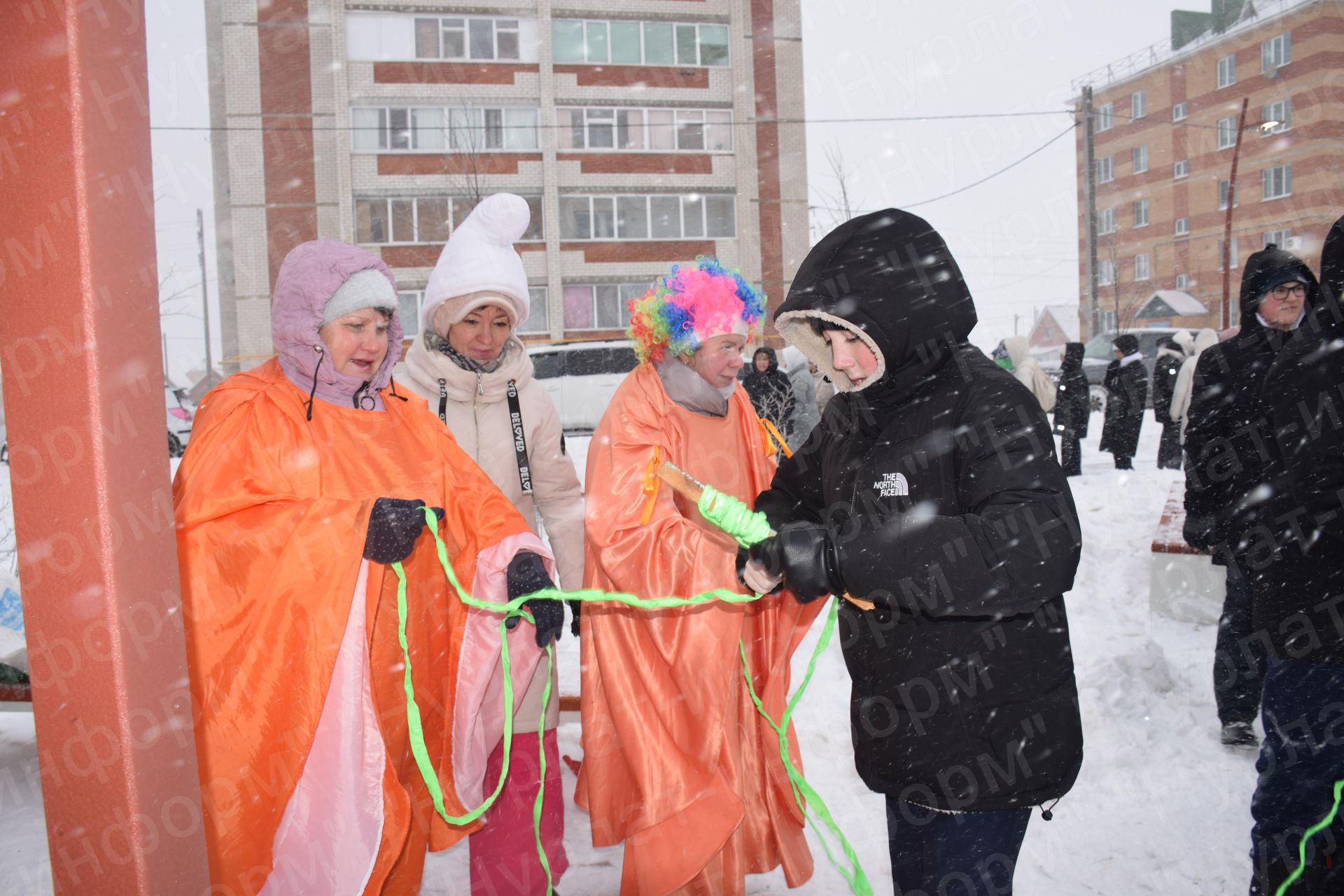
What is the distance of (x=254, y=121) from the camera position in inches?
900

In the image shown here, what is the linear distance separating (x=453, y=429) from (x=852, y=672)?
1.75 metres

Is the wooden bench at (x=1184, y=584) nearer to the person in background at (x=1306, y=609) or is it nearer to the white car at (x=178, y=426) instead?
the person in background at (x=1306, y=609)

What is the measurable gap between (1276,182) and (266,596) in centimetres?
4463

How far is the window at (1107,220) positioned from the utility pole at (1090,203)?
3080cm

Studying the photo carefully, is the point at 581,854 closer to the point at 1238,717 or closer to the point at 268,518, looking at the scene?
the point at 268,518

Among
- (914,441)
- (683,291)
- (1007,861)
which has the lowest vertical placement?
(1007,861)

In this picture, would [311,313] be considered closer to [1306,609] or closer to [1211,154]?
[1306,609]

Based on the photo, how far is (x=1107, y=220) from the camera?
45.4 m

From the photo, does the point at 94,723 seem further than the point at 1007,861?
No

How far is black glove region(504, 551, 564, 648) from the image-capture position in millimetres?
2537

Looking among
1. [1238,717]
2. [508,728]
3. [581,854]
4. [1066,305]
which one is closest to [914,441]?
[508,728]

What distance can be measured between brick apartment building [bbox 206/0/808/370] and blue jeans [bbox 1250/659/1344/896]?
22.1 metres

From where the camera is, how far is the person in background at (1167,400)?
9.78 metres

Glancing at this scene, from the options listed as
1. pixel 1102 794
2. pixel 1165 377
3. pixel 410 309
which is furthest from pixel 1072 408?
pixel 410 309
